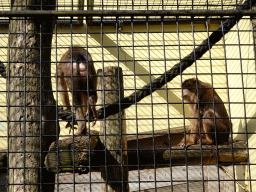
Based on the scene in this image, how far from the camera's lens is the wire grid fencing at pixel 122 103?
6.75 ft

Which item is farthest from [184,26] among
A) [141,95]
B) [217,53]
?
[141,95]

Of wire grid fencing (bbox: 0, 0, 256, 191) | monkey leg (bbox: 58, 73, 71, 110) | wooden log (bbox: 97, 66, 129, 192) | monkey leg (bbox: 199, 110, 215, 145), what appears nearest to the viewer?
wire grid fencing (bbox: 0, 0, 256, 191)

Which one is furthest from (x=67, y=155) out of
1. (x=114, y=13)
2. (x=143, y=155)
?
(x=143, y=155)

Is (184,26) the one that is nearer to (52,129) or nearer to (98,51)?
(98,51)

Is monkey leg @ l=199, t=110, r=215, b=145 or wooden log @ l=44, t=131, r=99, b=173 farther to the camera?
monkey leg @ l=199, t=110, r=215, b=145

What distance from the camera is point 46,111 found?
3008mm

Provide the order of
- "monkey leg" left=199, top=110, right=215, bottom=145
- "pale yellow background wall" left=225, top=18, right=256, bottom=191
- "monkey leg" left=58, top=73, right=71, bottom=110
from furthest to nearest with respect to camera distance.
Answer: "monkey leg" left=58, top=73, right=71, bottom=110 → "monkey leg" left=199, top=110, right=215, bottom=145 → "pale yellow background wall" left=225, top=18, right=256, bottom=191

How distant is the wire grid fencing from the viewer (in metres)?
2.06

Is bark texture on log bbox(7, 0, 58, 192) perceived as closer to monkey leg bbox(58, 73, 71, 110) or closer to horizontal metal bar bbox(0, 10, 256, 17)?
horizontal metal bar bbox(0, 10, 256, 17)

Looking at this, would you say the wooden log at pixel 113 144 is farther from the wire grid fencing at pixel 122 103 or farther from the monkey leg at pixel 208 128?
the monkey leg at pixel 208 128

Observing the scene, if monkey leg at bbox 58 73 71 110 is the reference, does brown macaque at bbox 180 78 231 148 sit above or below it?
below

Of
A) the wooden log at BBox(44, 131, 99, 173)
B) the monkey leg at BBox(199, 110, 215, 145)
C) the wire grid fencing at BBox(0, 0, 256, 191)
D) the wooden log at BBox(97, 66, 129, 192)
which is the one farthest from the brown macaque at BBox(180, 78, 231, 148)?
the wooden log at BBox(44, 131, 99, 173)

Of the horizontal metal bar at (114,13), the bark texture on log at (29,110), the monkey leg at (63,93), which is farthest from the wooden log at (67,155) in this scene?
the monkey leg at (63,93)

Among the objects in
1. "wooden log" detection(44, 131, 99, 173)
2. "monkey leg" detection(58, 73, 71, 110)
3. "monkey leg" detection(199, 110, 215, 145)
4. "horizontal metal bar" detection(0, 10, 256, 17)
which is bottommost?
"wooden log" detection(44, 131, 99, 173)
